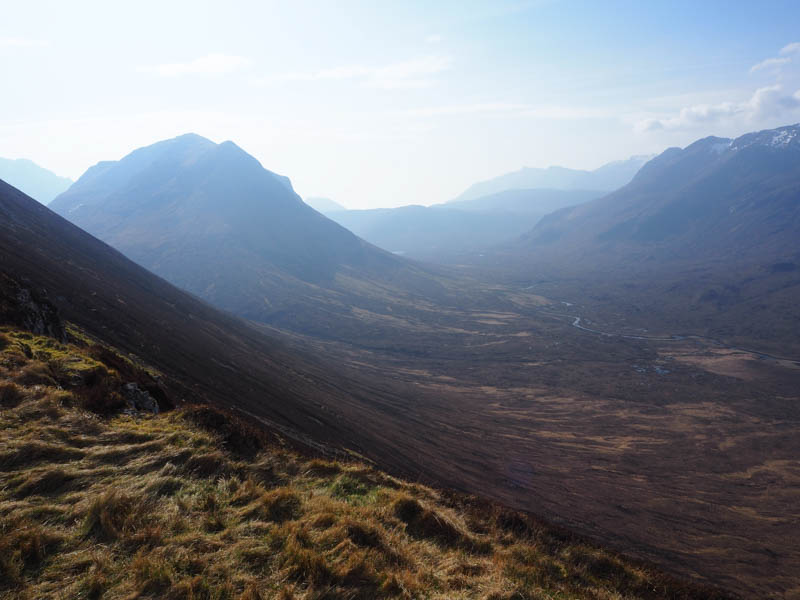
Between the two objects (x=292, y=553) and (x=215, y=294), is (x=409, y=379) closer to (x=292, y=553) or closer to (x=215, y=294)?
(x=292, y=553)

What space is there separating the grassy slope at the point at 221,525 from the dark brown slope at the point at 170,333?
1094 centimetres

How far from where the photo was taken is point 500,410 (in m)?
62.9

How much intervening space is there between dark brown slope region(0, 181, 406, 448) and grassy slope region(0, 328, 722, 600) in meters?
10.9

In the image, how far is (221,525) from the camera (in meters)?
6.86

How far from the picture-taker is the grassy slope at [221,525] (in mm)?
5555

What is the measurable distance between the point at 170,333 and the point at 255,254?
131 meters

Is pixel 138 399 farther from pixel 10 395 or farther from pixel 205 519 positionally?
pixel 205 519

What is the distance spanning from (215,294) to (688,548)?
427ft

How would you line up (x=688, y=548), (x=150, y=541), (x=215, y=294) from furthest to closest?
(x=215, y=294) → (x=688, y=548) → (x=150, y=541)

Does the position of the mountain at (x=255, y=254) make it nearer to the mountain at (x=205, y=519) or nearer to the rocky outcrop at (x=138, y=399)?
the rocky outcrop at (x=138, y=399)

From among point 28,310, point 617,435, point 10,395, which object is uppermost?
point 28,310

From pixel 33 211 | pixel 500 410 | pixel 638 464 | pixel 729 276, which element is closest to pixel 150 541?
pixel 638 464

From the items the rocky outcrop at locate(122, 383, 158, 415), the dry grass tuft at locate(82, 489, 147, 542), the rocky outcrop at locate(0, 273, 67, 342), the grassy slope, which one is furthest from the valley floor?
the dry grass tuft at locate(82, 489, 147, 542)

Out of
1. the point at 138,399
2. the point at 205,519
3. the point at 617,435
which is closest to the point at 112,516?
the point at 205,519
